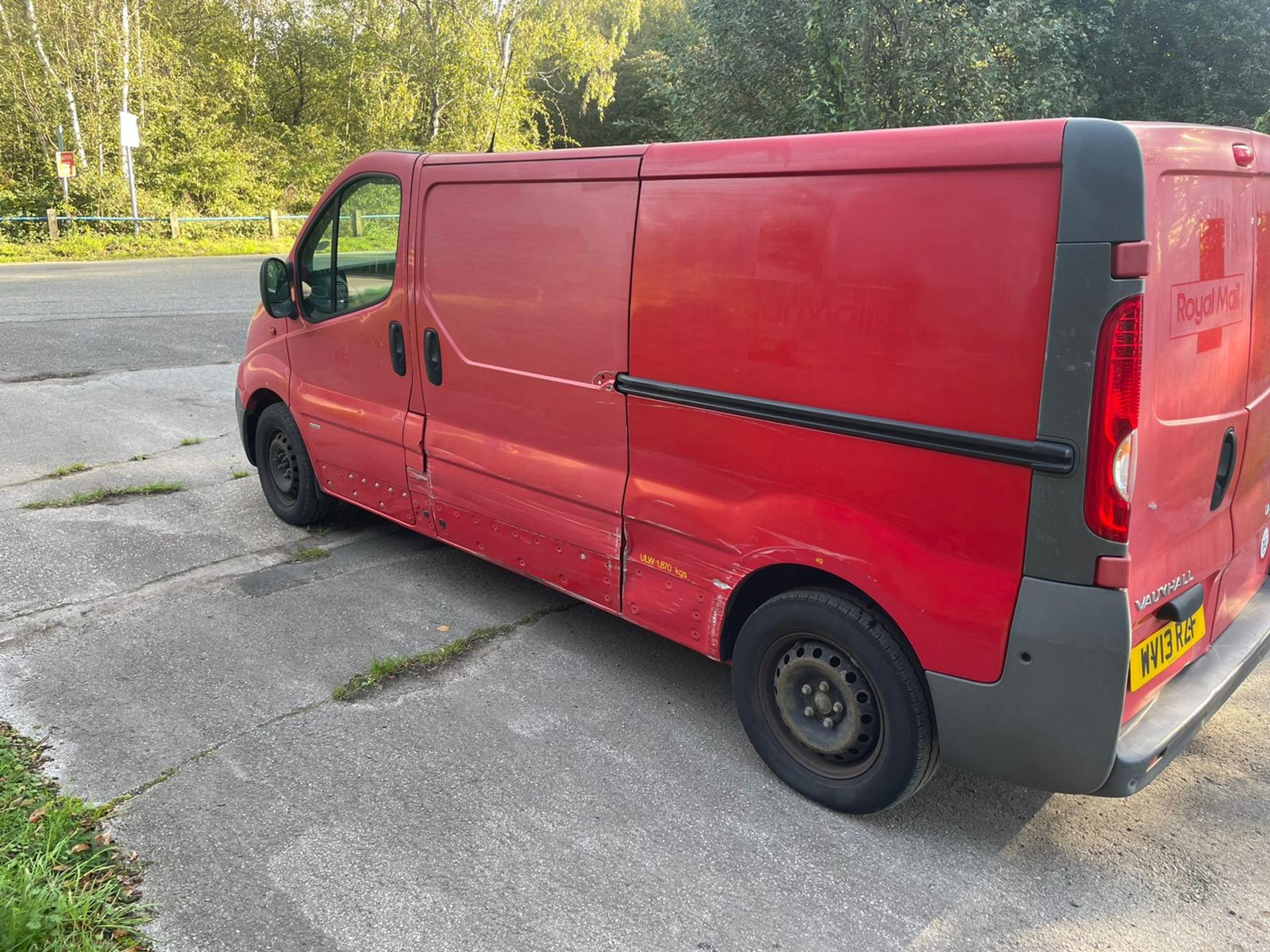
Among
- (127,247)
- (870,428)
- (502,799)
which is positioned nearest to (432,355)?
(502,799)

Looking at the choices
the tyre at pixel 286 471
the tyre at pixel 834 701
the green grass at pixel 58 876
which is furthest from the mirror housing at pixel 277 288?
the tyre at pixel 834 701

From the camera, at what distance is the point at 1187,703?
9.34 ft

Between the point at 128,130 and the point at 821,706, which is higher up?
the point at 128,130

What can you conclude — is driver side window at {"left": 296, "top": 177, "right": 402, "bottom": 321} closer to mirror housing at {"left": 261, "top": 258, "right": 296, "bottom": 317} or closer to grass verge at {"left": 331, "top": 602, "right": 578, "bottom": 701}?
mirror housing at {"left": 261, "top": 258, "right": 296, "bottom": 317}

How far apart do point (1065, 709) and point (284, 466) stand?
4.57m

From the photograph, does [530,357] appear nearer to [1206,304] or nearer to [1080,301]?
[1080,301]

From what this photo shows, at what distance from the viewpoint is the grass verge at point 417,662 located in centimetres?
384

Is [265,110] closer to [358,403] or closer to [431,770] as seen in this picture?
[358,403]

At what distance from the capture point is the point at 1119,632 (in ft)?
8.06

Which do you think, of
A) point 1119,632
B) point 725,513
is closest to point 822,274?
point 725,513

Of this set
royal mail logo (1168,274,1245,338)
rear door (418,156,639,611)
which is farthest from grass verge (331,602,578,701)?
royal mail logo (1168,274,1245,338)

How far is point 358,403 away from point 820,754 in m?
2.98

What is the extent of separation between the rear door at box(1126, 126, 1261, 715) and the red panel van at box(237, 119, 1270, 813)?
14 millimetres

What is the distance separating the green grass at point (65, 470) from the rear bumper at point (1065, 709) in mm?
6046
